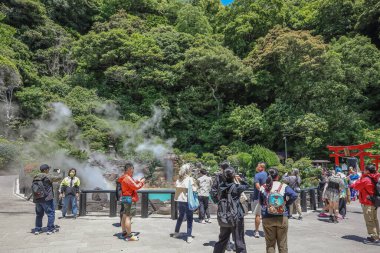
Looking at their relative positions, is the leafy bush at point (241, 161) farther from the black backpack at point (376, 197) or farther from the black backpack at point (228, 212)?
the black backpack at point (228, 212)

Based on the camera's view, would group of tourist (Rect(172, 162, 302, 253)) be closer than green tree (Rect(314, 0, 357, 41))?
Yes

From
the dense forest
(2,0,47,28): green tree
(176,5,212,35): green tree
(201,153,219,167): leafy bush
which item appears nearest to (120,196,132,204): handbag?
the dense forest

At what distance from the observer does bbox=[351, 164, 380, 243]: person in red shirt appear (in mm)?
6746

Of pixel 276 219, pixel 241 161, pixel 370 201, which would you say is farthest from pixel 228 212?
pixel 241 161

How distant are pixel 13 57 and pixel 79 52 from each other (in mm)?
5799

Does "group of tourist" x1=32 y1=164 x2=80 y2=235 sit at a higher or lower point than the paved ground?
higher

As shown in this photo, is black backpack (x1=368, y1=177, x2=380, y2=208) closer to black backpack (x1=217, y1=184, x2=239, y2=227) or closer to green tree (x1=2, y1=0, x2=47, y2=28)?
black backpack (x1=217, y1=184, x2=239, y2=227)

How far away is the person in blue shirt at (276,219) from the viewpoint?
16.0 ft

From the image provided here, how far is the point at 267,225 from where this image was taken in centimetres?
495

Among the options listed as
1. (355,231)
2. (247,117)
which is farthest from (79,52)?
(355,231)

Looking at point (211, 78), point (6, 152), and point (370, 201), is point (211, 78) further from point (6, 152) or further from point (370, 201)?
point (370, 201)

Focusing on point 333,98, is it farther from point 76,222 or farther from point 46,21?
point 46,21

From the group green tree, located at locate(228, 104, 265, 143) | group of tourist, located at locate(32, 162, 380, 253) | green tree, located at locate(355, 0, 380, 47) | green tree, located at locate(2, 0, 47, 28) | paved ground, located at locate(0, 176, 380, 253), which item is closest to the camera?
group of tourist, located at locate(32, 162, 380, 253)

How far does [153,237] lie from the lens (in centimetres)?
712
